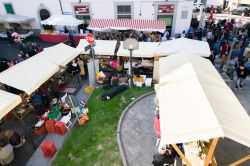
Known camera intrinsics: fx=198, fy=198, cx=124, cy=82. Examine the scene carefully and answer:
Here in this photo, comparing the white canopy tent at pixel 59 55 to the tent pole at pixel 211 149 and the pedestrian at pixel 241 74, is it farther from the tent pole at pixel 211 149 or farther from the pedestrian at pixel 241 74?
the pedestrian at pixel 241 74

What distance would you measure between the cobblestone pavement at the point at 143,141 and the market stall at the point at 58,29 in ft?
38.5

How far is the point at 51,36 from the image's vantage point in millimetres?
20359

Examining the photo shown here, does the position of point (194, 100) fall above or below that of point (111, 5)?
below

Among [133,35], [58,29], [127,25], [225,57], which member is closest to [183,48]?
[225,57]

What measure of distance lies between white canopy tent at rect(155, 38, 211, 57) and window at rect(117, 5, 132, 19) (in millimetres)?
8293

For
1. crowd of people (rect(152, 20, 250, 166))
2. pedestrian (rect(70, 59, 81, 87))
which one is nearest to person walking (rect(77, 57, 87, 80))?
pedestrian (rect(70, 59, 81, 87))

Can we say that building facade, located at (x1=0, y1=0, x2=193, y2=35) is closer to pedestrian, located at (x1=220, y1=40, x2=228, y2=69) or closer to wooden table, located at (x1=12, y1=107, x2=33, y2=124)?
pedestrian, located at (x1=220, y1=40, x2=228, y2=69)

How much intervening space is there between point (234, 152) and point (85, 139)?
240 inches

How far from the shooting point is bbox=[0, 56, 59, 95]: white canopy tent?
895 centimetres

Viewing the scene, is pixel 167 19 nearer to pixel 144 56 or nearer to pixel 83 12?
pixel 83 12

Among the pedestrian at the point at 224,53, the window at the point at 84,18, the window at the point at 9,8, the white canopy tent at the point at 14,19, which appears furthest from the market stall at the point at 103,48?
the window at the point at 9,8

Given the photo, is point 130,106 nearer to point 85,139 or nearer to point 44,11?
point 85,139

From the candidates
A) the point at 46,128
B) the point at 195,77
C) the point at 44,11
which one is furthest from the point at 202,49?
the point at 44,11

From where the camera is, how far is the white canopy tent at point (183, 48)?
11234 mm
